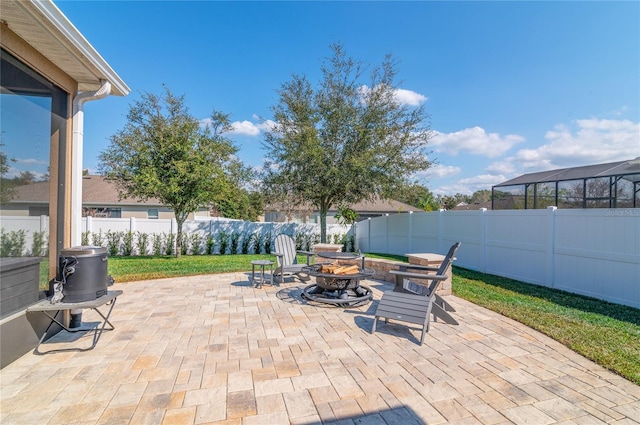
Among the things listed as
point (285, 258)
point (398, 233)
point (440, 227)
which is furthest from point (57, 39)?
point (398, 233)

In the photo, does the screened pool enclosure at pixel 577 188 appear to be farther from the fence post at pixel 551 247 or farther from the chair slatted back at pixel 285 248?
the chair slatted back at pixel 285 248

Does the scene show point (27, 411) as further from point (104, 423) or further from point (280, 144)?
point (280, 144)

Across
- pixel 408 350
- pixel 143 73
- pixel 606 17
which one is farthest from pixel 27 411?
pixel 143 73

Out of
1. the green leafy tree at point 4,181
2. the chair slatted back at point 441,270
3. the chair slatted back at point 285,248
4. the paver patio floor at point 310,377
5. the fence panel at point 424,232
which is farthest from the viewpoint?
the fence panel at point 424,232

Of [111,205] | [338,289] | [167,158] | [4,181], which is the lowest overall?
[338,289]

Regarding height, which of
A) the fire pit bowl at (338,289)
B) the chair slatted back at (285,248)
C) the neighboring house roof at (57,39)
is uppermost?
the neighboring house roof at (57,39)

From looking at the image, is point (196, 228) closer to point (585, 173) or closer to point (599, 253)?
point (599, 253)

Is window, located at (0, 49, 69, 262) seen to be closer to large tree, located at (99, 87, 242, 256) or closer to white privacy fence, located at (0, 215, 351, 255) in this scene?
large tree, located at (99, 87, 242, 256)

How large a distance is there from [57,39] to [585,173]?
13.2 meters

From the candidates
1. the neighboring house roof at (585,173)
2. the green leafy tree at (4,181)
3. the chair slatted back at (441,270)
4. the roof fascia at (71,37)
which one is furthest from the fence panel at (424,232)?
the green leafy tree at (4,181)

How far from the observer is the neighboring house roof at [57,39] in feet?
8.43

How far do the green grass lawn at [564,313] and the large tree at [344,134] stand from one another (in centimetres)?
518

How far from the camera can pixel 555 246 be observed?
6.47 meters

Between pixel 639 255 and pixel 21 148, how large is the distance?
882 centimetres
